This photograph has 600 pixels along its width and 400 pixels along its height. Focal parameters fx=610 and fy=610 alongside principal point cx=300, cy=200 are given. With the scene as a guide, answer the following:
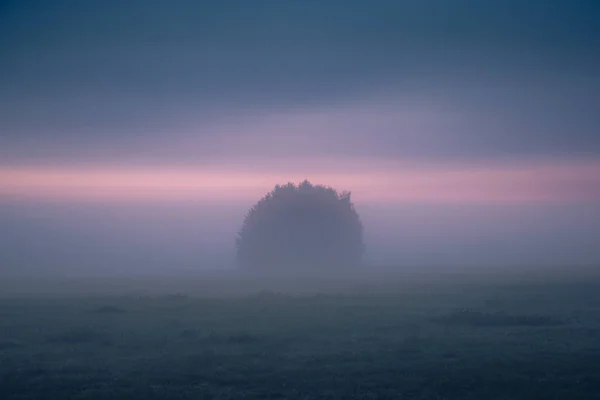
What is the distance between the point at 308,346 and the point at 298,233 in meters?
62.7

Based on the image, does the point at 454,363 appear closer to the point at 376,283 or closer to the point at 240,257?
the point at 376,283

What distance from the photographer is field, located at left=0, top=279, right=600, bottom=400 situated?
23672 mm

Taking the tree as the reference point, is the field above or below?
below

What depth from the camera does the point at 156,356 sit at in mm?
29578

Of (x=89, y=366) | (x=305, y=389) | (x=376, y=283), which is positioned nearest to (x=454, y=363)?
(x=305, y=389)

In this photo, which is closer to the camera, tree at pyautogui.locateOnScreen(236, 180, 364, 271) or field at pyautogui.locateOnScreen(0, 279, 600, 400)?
field at pyautogui.locateOnScreen(0, 279, 600, 400)

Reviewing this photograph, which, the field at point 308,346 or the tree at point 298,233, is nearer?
the field at point 308,346

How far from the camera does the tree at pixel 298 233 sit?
93625mm

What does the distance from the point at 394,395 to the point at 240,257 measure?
244ft

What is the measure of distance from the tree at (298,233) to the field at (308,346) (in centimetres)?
4109

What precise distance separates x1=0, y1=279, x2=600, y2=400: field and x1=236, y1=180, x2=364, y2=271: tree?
41088 mm

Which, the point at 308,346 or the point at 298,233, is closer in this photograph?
the point at 308,346

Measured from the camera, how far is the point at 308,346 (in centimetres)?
3138

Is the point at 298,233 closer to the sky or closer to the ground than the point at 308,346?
closer to the sky
